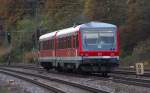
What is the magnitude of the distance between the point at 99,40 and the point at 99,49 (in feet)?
1.97

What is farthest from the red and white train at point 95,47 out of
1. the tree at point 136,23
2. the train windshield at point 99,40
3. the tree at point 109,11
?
the tree at point 109,11

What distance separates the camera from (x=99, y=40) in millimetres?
34312

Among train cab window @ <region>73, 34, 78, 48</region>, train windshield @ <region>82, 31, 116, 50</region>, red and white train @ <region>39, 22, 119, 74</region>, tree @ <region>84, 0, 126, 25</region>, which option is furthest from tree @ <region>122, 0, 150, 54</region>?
train windshield @ <region>82, 31, 116, 50</region>

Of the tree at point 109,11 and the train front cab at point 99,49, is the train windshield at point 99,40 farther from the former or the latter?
the tree at point 109,11

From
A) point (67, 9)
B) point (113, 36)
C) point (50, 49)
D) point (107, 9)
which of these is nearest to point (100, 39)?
point (113, 36)

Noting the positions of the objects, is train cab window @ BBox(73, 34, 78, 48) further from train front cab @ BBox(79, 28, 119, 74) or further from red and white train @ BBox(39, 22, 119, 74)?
train front cab @ BBox(79, 28, 119, 74)

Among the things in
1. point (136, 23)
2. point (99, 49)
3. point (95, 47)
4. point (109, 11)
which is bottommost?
point (99, 49)

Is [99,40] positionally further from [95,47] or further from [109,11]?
[109,11]

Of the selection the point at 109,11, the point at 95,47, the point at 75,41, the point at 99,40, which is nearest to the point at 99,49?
the point at 95,47

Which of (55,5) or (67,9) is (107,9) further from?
(55,5)

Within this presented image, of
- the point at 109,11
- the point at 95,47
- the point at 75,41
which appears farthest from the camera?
the point at 109,11

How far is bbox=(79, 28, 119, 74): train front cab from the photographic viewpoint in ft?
111

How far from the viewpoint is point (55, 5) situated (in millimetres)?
86812

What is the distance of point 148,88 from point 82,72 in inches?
545
